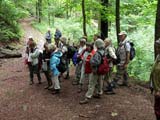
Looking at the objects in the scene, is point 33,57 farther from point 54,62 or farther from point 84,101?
point 84,101

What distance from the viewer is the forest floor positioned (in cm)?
807

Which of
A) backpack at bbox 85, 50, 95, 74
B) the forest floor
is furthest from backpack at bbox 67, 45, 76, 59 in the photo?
backpack at bbox 85, 50, 95, 74

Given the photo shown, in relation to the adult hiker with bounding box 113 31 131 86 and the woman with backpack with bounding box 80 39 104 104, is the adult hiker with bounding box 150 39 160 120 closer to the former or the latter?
the woman with backpack with bounding box 80 39 104 104

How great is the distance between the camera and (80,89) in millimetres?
9867

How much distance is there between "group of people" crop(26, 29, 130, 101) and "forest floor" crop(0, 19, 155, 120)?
331 millimetres

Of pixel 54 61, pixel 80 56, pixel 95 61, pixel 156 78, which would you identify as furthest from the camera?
pixel 80 56

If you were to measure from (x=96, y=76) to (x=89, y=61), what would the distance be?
50cm

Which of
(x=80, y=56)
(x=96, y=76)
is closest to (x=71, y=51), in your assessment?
(x=80, y=56)

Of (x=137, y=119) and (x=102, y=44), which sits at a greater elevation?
(x=102, y=44)

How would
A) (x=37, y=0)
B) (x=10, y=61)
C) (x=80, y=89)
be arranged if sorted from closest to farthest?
(x=80, y=89) → (x=10, y=61) → (x=37, y=0)

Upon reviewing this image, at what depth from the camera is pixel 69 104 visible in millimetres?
8883

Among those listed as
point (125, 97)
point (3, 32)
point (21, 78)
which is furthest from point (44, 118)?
point (3, 32)

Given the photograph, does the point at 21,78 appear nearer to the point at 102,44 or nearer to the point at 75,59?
the point at 75,59

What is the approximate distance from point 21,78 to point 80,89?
400 cm
